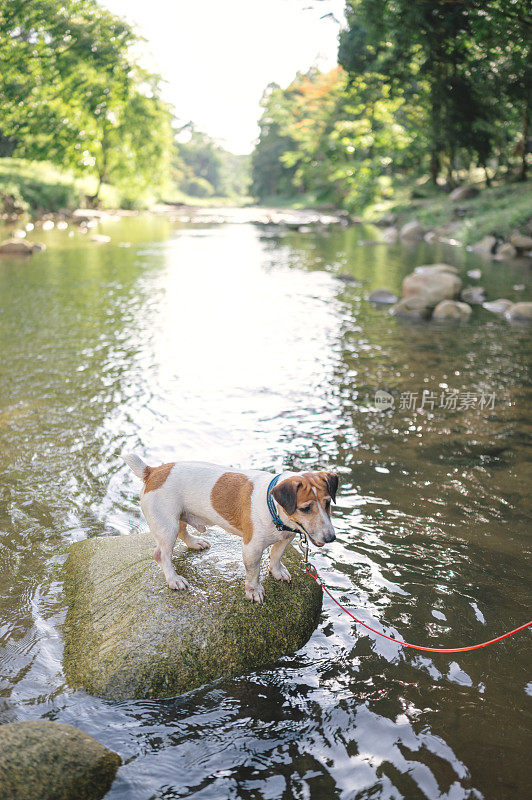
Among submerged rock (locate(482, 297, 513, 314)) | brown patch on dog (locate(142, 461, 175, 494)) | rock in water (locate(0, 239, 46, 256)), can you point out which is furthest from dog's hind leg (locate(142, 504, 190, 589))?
rock in water (locate(0, 239, 46, 256))

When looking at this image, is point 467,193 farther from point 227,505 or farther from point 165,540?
point 165,540

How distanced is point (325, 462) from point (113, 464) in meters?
2.62

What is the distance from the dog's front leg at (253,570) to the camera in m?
4.02

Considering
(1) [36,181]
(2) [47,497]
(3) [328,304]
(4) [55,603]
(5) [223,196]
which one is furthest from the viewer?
(5) [223,196]

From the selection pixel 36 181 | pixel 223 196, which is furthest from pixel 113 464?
pixel 223 196

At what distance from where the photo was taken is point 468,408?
938 centimetres

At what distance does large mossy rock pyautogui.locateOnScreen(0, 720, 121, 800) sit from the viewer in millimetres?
2961

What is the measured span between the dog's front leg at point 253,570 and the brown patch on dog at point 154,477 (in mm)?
734

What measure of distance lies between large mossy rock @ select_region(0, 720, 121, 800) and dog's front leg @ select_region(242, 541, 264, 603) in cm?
135

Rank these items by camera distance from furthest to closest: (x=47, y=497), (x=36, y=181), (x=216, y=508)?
1. (x=36, y=181)
2. (x=47, y=497)
3. (x=216, y=508)

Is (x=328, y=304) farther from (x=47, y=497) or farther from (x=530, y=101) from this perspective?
(x=530, y=101)

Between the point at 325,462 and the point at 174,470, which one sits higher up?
the point at 174,470

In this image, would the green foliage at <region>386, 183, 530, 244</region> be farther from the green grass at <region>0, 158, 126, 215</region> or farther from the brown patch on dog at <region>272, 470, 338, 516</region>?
the brown patch on dog at <region>272, 470, 338, 516</region>

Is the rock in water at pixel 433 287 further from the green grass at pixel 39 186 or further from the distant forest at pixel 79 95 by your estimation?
the green grass at pixel 39 186
